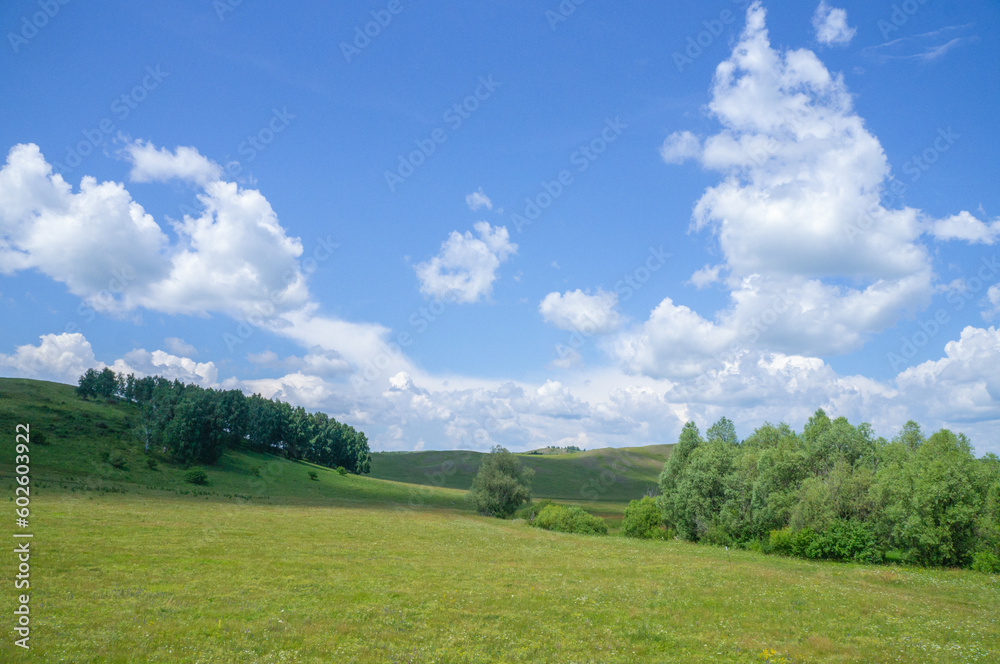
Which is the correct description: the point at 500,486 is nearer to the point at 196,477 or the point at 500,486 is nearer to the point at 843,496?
the point at 843,496

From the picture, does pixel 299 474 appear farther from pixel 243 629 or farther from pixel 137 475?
pixel 243 629

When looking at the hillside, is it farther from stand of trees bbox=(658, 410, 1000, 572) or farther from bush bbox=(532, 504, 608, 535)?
stand of trees bbox=(658, 410, 1000, 572)

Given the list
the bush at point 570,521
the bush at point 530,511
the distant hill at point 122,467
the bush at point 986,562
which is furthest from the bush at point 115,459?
the bush at point 986,562

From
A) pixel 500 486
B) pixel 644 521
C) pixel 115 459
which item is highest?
pixel 115 459

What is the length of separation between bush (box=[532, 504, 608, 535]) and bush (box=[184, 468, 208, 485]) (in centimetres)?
6010

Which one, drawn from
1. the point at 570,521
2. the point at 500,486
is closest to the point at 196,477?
the point at 500,486

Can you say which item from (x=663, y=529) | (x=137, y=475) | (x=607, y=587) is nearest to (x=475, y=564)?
(x=607, y=587)

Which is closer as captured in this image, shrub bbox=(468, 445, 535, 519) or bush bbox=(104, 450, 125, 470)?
bush bbox=(104, 450, 125, 470)

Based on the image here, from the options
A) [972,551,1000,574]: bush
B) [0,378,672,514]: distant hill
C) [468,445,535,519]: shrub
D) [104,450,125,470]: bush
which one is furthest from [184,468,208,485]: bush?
[972,551,1000,574]: bush

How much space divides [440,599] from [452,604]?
121cm

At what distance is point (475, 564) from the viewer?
37.0 m

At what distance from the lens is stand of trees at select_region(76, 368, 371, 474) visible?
10656 cm

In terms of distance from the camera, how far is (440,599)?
25578 millimetres

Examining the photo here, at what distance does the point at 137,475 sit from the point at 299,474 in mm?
38633
